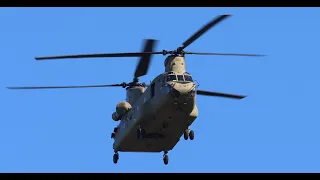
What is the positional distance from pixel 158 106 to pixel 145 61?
15.4ft

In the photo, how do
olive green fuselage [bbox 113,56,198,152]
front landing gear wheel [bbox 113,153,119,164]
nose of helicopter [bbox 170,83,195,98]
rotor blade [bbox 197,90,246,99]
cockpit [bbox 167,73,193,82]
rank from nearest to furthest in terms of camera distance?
nose of helicopter [bbox 170,83,195,98], olive green fuselage [bbox 113,56,198,152], cockpit [bbox 167,73,193,82], rotor blade [bbox 197,90,246,99], front landing gear wheel [bbox 113,153,119,164]

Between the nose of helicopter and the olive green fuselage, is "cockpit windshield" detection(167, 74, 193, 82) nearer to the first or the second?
the olive green fuselage

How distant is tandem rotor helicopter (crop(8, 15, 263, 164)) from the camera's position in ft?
122

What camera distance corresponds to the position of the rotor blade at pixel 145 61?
39.5 meters

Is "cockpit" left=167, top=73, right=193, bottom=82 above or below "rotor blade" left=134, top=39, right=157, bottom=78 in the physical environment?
below

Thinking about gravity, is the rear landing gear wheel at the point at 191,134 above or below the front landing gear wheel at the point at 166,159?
above

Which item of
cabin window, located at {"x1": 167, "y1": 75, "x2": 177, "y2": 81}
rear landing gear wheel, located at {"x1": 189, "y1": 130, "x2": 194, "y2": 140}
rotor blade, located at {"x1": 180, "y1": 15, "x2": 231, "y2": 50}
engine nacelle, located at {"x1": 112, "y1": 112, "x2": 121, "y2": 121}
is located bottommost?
rear landing gear wheel, located at {"x1": 189, "y1": 130, "x2": 194, "y2": 140}

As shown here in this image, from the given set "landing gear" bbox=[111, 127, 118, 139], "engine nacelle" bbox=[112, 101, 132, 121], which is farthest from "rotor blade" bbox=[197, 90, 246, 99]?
"landing gear" bbox=[111, 127, 118, 139]

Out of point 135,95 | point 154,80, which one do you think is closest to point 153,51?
point 154,80

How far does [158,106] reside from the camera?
3834 centimetres

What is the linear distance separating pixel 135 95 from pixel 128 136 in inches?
153

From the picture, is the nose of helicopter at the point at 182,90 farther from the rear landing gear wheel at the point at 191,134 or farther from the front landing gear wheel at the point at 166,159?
the front landing gear wheel at the point at 166,159

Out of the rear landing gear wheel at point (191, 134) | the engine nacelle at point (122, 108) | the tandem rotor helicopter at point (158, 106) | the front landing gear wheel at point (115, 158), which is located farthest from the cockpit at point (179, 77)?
the front landing gear wheel at point (115, 158)
